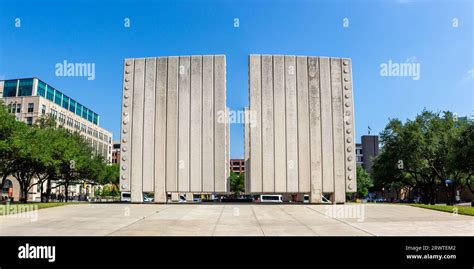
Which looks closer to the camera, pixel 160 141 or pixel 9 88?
pixel 160 141

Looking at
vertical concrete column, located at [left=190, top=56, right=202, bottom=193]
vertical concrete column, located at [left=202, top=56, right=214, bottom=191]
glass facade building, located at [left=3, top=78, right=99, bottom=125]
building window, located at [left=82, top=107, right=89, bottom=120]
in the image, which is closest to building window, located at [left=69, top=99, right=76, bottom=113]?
glass facade building, located at [left=3, top=78, right=99, bottom=125]

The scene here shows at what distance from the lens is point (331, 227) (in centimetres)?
1872

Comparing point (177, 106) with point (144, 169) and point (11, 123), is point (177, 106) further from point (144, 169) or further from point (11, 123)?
point (11, 123)

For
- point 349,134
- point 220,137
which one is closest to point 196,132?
point 220,137

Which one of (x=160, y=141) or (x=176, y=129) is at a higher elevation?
(x=176, y=129)

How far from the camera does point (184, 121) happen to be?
41.1 metres

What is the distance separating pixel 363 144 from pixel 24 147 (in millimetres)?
133118

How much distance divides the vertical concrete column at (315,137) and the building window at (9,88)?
92.1 m

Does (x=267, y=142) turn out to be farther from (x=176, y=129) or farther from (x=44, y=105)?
(x=44, y=105)

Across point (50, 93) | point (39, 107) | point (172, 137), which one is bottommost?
point (172, 137)

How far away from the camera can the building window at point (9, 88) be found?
104 m

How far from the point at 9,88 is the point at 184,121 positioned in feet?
280

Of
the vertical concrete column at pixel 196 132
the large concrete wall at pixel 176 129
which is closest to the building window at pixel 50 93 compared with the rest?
the large concrete wall at pixel 176 129

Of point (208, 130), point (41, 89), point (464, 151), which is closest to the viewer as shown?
point (464, 151)
